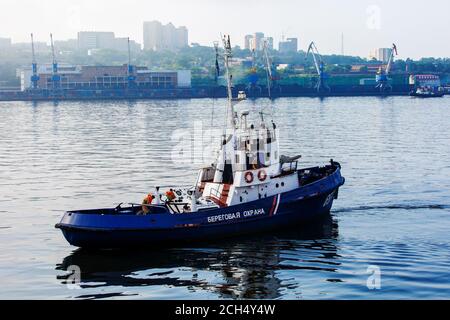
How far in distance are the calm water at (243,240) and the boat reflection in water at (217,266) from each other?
46 millimetres

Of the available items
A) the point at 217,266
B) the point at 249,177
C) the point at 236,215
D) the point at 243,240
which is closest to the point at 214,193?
the point at 249,177

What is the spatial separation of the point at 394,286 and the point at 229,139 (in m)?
12.5

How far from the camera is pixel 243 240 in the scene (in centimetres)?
3575

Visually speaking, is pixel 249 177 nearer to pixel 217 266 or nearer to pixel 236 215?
pixel 236 215

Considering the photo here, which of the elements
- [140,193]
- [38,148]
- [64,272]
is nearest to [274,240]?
[64,272]

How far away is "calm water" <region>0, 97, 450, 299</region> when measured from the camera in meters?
28.8

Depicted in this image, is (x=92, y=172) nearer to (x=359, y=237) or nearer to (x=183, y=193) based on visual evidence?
(x=183, y=193)

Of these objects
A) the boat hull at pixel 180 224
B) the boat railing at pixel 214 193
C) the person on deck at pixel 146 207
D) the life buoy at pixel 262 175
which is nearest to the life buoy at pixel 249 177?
the life buoy at pixel 262 175

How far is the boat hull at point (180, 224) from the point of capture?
33156 millimetres

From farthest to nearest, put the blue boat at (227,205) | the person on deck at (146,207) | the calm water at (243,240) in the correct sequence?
the person on deck at (146,207) < the blue boat at (227,205) < the calm water at (243,240)

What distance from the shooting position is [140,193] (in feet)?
163

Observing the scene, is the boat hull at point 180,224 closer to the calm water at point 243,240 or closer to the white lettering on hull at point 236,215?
the white lettering on hull at point 236,215

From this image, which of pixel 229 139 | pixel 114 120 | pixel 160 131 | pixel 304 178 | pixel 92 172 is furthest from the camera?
pixel 114 120

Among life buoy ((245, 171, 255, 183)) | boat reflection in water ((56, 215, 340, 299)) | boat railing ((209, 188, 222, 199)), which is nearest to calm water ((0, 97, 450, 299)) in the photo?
boat reflection in water ((56, 215, 340, 299))
